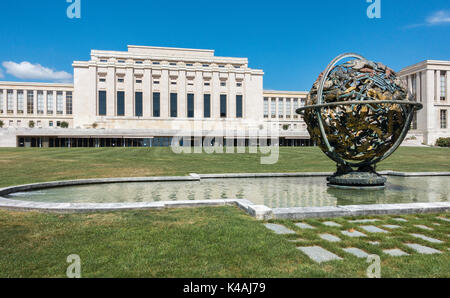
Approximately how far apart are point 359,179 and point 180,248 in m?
8.20

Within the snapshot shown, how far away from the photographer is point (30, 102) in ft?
261

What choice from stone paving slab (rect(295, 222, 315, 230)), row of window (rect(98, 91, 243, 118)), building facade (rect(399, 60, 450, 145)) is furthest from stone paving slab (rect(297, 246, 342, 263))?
building facade (rect(399, 60, 450, 145))

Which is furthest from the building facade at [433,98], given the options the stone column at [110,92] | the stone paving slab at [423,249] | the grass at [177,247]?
→ the grass at [177,247]

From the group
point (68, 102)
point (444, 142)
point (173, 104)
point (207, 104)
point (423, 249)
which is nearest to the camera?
point (423, 249)

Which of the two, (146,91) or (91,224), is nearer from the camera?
(91,224)

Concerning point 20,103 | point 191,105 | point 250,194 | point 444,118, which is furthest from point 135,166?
point 20,103

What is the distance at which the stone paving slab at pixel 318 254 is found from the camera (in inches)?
162

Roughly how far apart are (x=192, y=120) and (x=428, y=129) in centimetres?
5063

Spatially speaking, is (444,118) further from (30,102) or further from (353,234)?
(30,102)

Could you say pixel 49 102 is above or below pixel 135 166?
above

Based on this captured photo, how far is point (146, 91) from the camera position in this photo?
71688mm

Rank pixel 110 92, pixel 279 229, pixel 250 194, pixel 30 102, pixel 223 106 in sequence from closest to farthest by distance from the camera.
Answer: pixel 279 229 < pixel 250 194 < pixel 110 92 < pixel 223 106 < pixel 30 102
